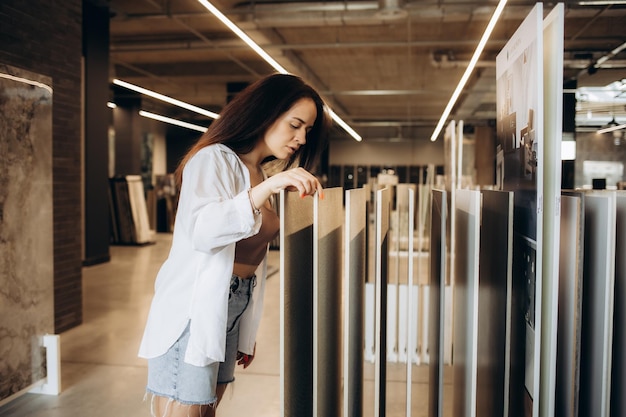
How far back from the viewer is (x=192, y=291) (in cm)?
139

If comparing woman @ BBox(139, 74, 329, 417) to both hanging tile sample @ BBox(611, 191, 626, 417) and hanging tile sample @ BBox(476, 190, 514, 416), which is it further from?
hanging tile sample @ BBox(611, 191, 626, 417)

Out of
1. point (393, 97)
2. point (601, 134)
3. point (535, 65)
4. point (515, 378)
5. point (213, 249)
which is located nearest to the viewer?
point (535, 65)

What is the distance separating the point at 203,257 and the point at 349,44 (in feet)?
22.7

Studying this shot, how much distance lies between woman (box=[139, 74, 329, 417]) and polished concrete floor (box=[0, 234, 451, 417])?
0.49 meters

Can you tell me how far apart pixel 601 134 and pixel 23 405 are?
9.18m

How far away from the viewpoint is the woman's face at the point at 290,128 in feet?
4.98

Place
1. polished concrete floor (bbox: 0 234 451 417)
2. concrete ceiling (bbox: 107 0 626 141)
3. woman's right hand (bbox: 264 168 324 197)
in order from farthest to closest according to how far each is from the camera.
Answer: concrete ceiling (bbox: 107 0 626 141) → polished concrete floor (bbox: 0 234 451 417) → woman's right hand (bbox: 264 168 324 197)

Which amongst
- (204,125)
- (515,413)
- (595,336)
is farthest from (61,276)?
(204,125)

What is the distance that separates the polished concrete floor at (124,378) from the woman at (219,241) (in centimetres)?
49

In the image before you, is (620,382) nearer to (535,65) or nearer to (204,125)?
(535,65)

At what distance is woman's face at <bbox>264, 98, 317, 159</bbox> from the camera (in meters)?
1.52

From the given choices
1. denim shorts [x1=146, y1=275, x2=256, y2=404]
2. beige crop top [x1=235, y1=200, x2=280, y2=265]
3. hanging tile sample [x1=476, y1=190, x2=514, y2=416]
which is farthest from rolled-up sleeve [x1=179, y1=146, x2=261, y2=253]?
hanging tile sample [x1=476, y1=190, x2=514, y2=416]

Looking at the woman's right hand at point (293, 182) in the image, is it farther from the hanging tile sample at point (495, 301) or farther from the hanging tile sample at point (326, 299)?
the hanging tile sample at point (495, 301)

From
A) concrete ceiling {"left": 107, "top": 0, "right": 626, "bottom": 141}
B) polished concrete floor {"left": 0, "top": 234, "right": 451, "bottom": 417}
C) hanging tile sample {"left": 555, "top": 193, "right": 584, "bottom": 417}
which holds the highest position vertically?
concrete ceiling {"left": 107, "top": 0, "right": 626, "bottom": 141}
